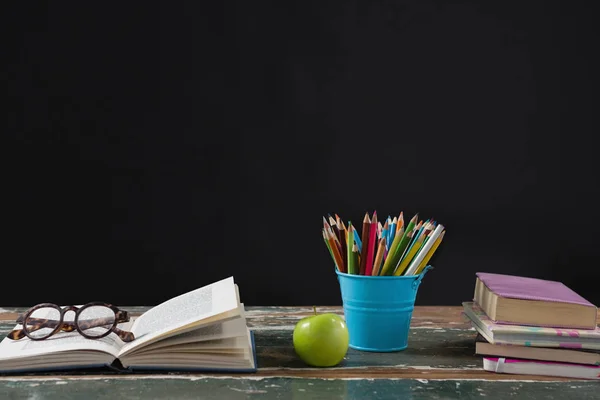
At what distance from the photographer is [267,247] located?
2850mm

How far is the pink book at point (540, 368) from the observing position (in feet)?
3.33

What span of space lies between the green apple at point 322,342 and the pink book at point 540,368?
201mm

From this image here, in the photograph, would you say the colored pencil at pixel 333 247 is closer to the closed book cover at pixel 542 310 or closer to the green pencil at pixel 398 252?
the green pencil at pixel 398 252

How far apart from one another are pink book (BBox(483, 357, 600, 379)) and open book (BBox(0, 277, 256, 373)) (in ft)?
1.09

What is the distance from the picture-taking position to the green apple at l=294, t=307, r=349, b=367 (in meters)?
1.03

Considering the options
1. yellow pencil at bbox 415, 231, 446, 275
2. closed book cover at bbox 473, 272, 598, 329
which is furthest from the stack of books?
yellow pencil at bbox 415, 231, 446, 275

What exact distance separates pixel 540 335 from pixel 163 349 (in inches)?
20.2

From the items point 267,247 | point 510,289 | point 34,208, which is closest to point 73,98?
point 34,208

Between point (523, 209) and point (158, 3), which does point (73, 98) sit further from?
point (523, 209)

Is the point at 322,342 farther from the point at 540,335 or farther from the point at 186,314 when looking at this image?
the point at 540,335

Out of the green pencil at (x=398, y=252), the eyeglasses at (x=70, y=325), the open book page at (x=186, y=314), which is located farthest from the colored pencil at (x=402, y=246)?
the eyeglasses at (x=70, y=325)

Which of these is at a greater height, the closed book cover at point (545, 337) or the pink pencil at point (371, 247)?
the pink pencil at point (371, 247)

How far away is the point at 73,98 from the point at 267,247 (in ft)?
2.96

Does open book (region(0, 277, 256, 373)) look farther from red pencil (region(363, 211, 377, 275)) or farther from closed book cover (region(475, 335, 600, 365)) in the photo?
closed book cover (region(475, 335, 600, 365))
